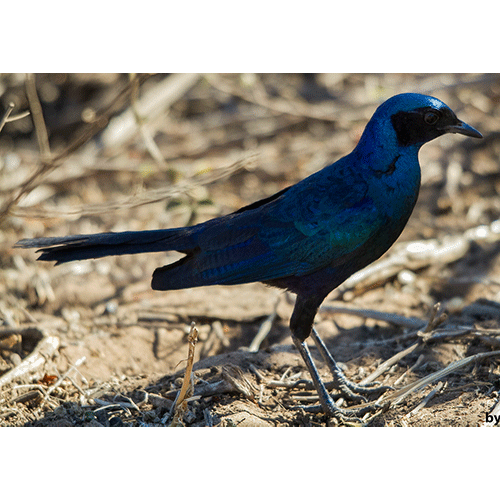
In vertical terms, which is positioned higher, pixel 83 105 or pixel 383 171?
pixel 83 105

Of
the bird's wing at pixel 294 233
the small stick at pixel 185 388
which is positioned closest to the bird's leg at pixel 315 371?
the bird's wing at pixel 294 233

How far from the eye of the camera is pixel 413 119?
339 cm

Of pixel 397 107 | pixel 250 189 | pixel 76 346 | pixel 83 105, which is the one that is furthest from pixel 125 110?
pixel 397 107

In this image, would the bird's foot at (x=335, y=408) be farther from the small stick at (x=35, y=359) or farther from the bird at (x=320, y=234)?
the small stick at (x=35, y=359)

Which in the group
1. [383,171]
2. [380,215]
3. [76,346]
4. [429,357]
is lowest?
[429,357]

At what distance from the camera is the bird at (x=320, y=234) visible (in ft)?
11.0

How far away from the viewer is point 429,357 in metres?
3.88

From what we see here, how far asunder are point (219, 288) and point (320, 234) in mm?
2096

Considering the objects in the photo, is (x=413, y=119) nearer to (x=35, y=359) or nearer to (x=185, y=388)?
(x=185, y=388)

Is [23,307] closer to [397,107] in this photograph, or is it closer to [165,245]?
[165,245]

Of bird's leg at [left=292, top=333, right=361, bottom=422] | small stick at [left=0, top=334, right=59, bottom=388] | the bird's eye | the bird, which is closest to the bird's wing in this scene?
the bird

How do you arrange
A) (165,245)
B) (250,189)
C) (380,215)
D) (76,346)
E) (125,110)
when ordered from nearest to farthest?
(380,215) → (165,245) → (76,346) → (250,189) → (125,110)

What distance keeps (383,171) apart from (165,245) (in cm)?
143

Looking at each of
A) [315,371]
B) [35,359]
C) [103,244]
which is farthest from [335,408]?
[35,359]
